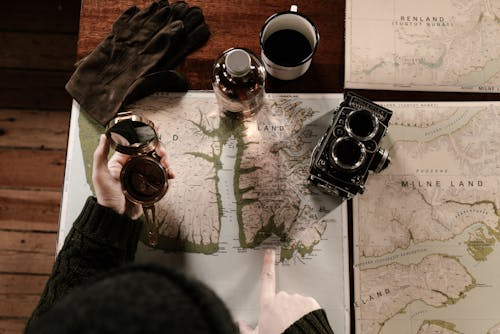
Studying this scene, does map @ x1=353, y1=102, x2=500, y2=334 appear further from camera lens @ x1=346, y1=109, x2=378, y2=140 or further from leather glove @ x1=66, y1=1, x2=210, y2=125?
leather glove @ x1=66, y1=1, x2=210, y2=125

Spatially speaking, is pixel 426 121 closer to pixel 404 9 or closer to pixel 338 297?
pixel 404 9

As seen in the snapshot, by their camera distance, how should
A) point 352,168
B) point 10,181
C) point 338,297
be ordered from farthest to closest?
point 10,181, point 338,297, point 352,168

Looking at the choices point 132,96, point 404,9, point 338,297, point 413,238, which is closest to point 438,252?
point 413,238

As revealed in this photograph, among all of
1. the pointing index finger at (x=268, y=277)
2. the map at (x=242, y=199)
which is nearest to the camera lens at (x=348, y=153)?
the map at (x=242, y=199)

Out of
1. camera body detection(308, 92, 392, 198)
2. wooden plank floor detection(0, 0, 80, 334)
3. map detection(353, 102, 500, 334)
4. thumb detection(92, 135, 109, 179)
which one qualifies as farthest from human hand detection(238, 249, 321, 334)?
wooden plank floor detection(0, 0, 80, 334)

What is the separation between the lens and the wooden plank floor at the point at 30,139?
4.93 feet

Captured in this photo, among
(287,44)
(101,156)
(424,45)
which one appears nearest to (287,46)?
(287,44)

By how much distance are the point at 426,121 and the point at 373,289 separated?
0.37 metres

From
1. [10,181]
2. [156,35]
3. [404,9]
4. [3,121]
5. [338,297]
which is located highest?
[404,9]

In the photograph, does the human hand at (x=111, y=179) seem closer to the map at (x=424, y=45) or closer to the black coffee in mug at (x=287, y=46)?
the black coffee in mug at (x=287, y=46)

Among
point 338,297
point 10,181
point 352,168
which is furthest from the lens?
point 10,181

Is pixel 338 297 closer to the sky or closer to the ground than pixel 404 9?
closer to the ground

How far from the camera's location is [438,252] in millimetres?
934

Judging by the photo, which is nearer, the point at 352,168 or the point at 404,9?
the point at 352,168
